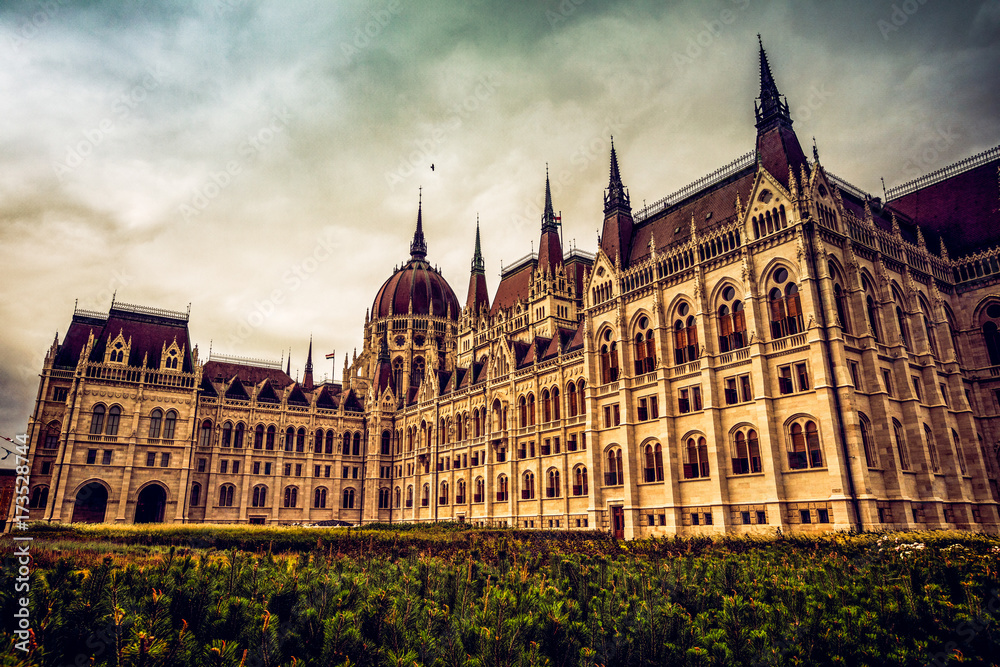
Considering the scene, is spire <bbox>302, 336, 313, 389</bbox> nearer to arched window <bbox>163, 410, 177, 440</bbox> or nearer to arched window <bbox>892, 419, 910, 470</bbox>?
arched window <bbox>163, 410, 177, 440</bbox>

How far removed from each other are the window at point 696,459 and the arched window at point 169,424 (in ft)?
170

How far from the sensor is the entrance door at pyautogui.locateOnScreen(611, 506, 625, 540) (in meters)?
41.8

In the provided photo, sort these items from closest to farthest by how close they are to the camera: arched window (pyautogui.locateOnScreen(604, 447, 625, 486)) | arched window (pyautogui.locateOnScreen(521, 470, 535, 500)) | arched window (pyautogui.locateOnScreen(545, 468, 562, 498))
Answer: arched window (pyautogui.locateOnScreen(604, 447, 625, 486))
arched window (pyautogui.locateOnScreen(545, 468, 562, 498))
arched window (pyautogui.locateOnScreen(521, 470, 535, 500))

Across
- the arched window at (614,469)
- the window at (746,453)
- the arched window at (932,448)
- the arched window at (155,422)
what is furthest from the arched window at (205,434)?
the arched window at (932,448)

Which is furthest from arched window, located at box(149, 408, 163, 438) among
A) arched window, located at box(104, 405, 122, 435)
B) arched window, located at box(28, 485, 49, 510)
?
arched window, located at box(28, 485, 49, 510)

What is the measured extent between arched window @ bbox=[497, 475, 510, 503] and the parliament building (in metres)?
0.17

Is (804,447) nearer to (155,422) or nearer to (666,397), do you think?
(666,397)

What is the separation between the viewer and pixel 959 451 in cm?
3675

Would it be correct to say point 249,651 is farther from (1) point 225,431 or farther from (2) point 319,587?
(1) point 225,431

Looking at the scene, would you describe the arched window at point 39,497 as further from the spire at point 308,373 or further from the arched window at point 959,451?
the arched window at point 959,451

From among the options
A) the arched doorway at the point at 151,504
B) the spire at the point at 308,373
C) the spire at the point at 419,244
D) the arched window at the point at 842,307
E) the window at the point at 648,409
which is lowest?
the arched doorway at the point at 151,504

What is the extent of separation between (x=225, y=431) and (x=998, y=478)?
6764 cm

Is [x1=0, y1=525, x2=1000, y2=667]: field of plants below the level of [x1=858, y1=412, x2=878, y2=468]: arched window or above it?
below

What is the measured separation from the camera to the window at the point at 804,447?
31925 millimetres
